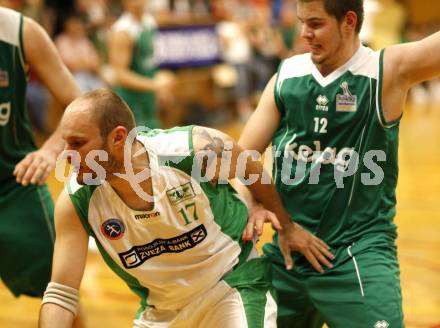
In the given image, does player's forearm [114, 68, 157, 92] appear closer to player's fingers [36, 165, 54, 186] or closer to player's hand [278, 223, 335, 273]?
player's fingers [36, 165, 54, 186]

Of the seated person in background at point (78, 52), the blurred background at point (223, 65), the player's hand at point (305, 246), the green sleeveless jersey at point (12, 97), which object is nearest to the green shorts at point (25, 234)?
the green sleeveless jersey at point (12, 97)

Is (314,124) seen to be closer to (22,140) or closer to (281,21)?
(22,140)

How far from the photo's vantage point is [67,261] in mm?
3217

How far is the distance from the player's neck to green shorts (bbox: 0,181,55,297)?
A: 1658mm

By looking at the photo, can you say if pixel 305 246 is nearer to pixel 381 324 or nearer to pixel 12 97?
pixel 381 324

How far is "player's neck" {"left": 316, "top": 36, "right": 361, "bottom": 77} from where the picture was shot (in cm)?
351

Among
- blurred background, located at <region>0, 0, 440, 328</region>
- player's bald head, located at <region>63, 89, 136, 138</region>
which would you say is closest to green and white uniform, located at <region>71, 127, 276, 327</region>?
player's bald head, located at <region>63, 89, 136, 138</region>

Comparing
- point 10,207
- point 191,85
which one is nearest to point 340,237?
point 10,207

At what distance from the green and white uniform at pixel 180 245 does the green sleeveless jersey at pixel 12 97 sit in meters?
1.07

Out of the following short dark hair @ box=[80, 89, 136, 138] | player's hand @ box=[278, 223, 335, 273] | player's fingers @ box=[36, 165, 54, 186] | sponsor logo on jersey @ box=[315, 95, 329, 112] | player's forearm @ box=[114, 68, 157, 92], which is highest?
short dark hair @ box=[80, 89, 136, 138]

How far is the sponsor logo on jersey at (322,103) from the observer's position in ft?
11.5

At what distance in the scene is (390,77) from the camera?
3408 mm

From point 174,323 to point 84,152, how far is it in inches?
34.6

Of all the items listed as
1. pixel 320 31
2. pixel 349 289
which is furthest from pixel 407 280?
pixel 320 31
